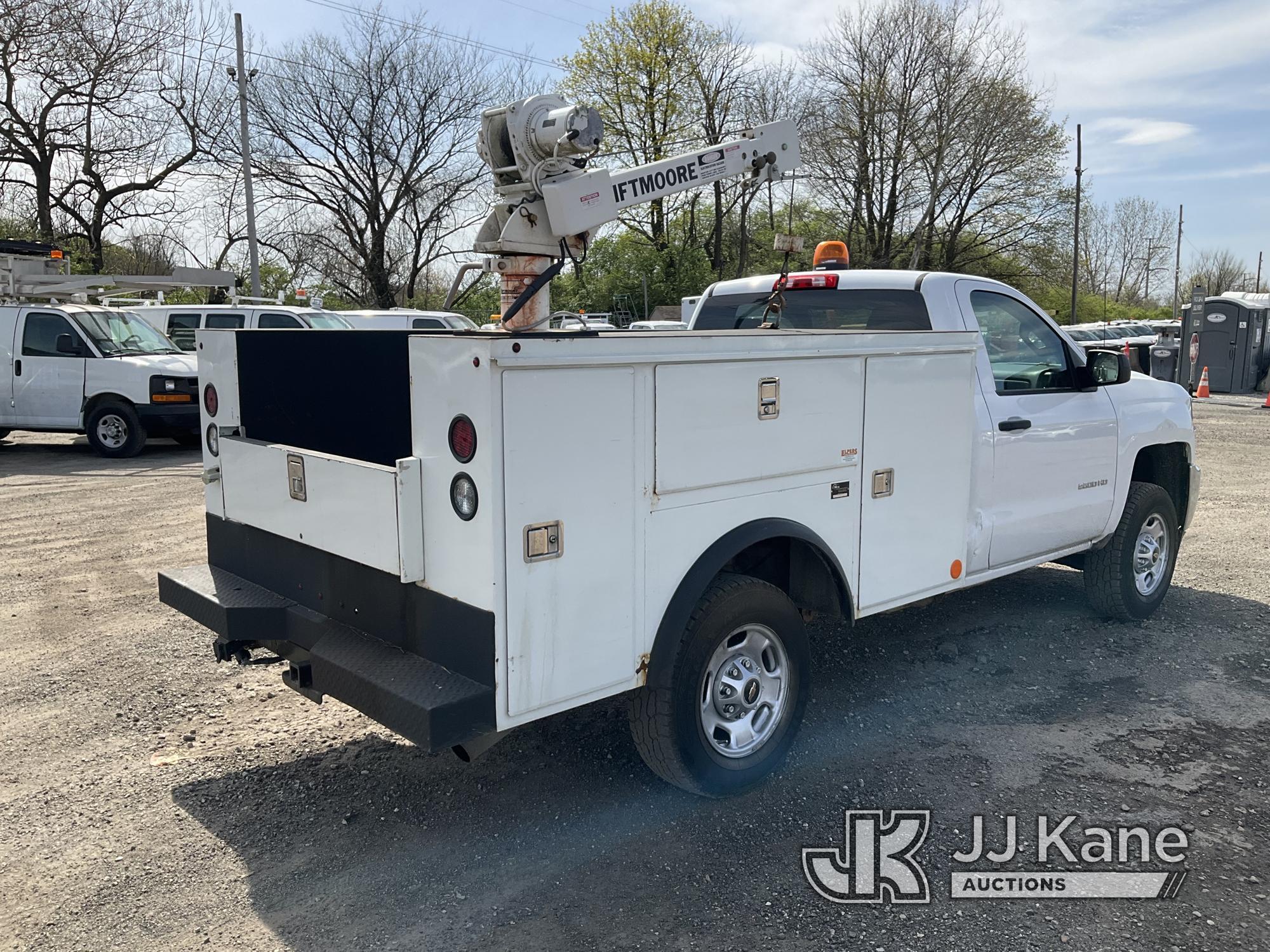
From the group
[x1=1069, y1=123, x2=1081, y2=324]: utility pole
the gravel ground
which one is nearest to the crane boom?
the gravel ground

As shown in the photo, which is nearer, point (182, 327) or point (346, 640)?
point (346, 640)

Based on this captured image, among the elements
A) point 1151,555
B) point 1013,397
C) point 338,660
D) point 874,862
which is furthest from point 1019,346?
point 338,660

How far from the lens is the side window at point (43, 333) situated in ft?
43.3

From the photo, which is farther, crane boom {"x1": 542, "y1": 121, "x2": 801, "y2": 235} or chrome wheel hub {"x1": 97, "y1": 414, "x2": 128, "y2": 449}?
chrome wheel hub {"x1": 97, "y1": 414, "x2": 128, "y2": 449}

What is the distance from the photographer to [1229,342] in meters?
24.0

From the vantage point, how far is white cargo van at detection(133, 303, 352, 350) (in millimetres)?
15703

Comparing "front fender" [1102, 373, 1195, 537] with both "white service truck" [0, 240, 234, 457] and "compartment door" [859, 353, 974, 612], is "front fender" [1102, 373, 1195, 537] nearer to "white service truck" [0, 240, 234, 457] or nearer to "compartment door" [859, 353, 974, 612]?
"compartment door" [859, 353, 974, 612]

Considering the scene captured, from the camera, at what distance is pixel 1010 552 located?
502 centimetres

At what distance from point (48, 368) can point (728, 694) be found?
1266 centimetres

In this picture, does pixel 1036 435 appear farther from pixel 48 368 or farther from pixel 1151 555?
pixel 48 368

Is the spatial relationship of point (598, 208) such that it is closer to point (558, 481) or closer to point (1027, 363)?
point (558, 481)

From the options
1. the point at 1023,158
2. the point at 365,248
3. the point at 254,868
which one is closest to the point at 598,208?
the point at 254,868

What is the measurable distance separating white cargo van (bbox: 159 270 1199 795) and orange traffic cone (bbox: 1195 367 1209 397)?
810 inches

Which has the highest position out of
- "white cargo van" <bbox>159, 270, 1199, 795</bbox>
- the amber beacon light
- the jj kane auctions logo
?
the amber beacon light
